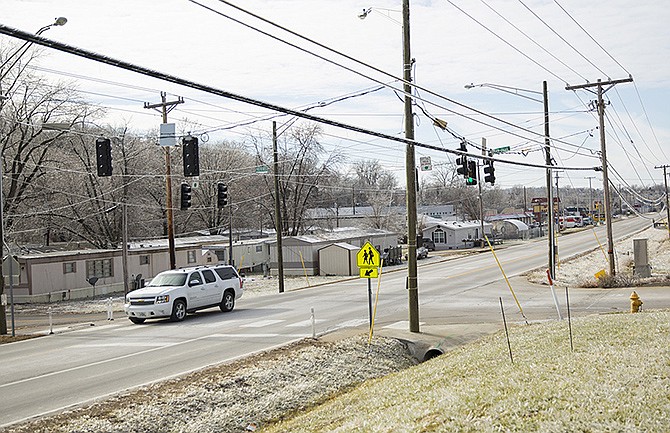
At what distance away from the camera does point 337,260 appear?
50.3 meters

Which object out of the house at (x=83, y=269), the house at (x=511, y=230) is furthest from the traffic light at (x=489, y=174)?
the house at (x=511, y=230)

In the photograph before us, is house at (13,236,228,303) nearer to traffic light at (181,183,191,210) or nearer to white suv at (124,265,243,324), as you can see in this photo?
traffic light at (181,183,191,210)

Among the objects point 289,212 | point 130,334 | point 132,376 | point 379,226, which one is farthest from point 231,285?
point 379,226

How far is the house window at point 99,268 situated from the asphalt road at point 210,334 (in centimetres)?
1591

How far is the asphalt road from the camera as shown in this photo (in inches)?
527

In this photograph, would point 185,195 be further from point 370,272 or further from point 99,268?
point 99,268

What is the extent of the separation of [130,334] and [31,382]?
7.19 meters

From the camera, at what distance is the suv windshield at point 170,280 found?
24078mm

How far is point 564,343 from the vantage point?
1288cm

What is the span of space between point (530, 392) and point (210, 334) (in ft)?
42.2

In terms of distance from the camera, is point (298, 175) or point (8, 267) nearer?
point (8, 267)

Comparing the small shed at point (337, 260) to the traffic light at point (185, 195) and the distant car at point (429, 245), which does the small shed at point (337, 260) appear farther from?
the distant car at point (429, 245)

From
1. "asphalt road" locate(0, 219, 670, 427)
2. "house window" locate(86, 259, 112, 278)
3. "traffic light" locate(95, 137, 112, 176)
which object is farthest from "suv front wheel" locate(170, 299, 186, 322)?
"house window" locate(86, 259, 112, 278)

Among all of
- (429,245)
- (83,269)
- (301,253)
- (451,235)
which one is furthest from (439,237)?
(83,269)
